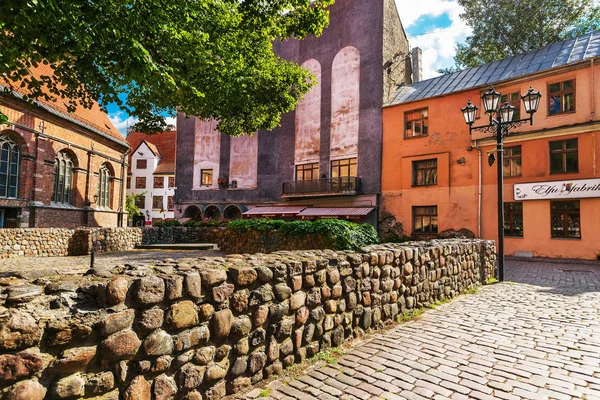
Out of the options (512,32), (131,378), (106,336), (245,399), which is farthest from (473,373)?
(512,32)

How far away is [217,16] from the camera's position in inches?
461

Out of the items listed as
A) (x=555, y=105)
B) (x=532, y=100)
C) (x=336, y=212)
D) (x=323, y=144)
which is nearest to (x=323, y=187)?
(x=336, y=212)

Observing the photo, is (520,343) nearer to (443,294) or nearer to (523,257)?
(443,294)

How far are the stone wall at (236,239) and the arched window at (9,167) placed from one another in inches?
296

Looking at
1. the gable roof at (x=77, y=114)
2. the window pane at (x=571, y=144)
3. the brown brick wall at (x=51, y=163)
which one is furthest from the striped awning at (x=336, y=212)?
the brown brick wall at (x=51, y=163)

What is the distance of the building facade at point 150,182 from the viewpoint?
152 ft

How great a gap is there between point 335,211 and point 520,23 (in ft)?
62.6

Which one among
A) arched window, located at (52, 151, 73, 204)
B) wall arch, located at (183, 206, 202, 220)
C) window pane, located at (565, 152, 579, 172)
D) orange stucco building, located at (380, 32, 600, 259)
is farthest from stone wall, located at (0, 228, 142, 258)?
window pane, located at (565, 152, 579, 172)

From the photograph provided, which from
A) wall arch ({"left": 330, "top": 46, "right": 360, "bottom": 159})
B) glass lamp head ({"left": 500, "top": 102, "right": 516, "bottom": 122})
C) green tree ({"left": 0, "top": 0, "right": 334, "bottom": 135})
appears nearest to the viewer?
green tree ({"left": 0, "top": 0, "right": 334, "bottom": 135})

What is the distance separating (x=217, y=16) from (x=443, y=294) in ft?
37.4

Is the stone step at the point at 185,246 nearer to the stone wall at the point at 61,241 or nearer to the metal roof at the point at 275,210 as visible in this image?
the stone wall at the point at 61,241

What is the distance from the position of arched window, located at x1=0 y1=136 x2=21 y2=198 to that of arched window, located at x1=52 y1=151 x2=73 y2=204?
277 centimetres

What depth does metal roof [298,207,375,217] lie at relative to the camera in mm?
22320

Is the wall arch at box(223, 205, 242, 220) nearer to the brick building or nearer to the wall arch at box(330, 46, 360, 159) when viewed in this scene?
the brick building
